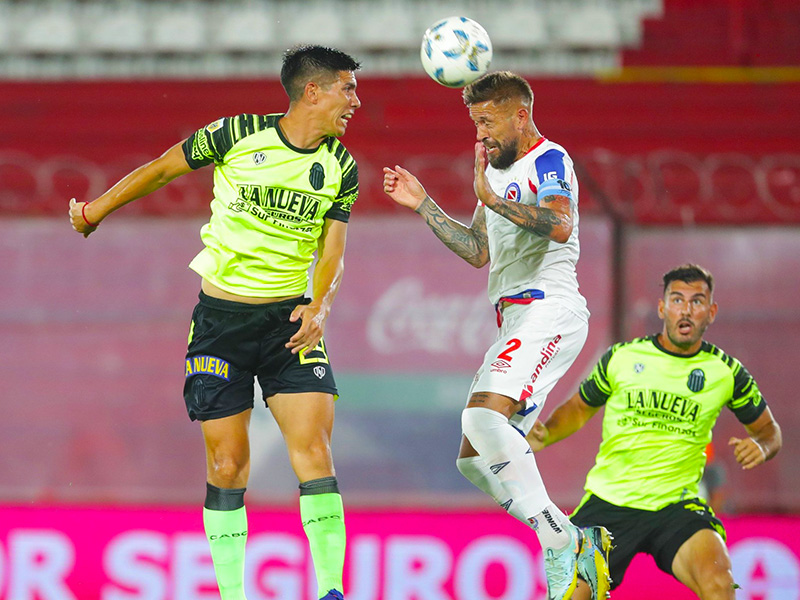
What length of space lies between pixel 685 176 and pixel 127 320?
5066 mm

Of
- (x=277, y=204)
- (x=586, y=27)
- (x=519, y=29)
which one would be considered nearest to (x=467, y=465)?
(x=277, y=204)

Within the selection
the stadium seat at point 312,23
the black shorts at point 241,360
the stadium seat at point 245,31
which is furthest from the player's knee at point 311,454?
the stadium seat at point 245,31

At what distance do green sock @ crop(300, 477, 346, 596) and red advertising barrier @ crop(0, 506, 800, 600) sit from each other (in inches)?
87.6

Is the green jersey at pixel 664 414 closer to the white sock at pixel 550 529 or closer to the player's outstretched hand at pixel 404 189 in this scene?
the white sock at pixel 550 529

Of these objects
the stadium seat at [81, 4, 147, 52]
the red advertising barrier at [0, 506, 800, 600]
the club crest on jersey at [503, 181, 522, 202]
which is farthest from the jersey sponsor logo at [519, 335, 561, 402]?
the stadium seat at [81, 4, 147, 52]

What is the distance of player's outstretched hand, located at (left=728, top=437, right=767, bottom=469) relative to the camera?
4.74 metres

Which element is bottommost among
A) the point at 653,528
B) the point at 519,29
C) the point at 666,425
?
the point at 653,528

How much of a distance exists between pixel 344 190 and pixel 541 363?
1.04 metres

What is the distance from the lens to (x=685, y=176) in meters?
10.1

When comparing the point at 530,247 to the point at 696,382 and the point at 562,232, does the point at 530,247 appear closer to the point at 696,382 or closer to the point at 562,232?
the point at 562,232

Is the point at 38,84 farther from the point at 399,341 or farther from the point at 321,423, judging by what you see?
the point at 321,423

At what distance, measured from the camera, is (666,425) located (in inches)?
202

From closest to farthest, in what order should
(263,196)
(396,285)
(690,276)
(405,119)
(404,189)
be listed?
(263,196) → (404,189) → (690,276) → (396,285) → (405,119)

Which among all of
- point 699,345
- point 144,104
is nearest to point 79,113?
point 144,104
